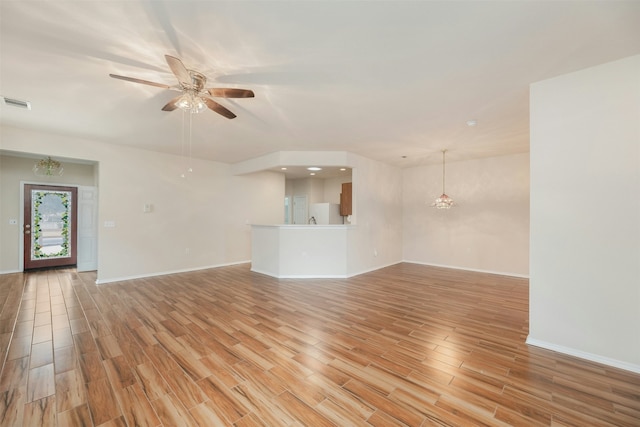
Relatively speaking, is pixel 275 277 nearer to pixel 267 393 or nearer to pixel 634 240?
pixel 267 393

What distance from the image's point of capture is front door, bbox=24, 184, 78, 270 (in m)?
5.92

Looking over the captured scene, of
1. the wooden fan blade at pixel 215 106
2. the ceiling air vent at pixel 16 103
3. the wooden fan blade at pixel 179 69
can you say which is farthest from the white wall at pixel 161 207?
the wooden fan blade at pixel 179 69

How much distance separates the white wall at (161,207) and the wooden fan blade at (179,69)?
4.01 m

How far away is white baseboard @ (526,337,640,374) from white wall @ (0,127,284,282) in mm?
6248

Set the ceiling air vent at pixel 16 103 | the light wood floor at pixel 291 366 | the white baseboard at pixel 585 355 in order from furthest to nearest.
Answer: the ceiling air vent at pixel 16 103 → the white baseboard at pixel 585 355 → the light wood floor at pixel 291 366

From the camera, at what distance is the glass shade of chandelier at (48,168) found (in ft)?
18.3

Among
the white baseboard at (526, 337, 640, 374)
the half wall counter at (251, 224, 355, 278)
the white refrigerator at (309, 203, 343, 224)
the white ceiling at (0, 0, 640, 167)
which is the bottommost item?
the white baseboard at (526, 337, 640, 374)

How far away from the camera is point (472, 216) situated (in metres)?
6.19

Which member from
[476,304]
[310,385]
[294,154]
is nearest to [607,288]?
[476,304]

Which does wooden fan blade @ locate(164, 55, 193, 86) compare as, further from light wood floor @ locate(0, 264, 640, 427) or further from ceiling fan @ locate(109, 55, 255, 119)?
light wood floor @ locate(0, 264, 640, 427)

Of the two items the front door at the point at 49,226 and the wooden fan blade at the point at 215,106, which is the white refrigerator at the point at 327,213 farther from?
the front door at the point at 49,226

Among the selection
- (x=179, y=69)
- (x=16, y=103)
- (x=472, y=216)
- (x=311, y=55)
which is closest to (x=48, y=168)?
(x=16, y=103)

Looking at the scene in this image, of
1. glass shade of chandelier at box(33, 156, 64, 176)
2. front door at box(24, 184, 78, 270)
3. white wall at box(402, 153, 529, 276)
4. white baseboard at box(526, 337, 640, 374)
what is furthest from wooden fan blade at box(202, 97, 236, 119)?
front door at box(24, 184, 78, 270)

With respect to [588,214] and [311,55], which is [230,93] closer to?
[311,55]
